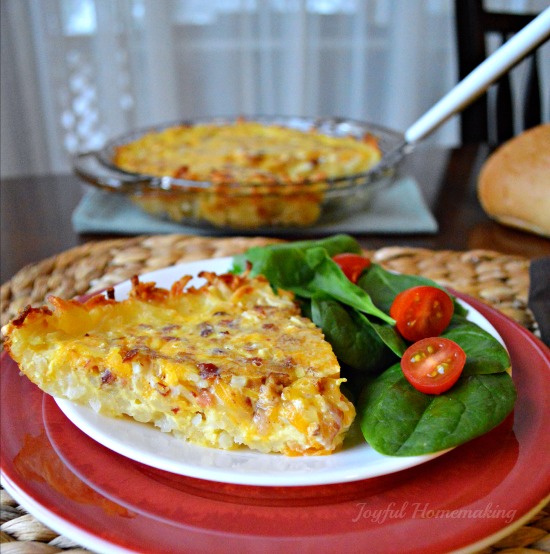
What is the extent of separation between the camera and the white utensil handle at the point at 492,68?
1.68 m

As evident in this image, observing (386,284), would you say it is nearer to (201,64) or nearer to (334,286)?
(334,286)

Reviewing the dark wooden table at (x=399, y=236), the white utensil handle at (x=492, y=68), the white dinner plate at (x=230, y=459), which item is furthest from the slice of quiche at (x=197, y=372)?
the white utensil handle at (x=492, y=68)

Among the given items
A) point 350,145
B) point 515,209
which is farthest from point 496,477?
point 350,145

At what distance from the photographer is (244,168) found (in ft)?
6.91

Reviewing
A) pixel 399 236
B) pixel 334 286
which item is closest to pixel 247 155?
pixel 399 236

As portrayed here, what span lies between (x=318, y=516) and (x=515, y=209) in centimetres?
140

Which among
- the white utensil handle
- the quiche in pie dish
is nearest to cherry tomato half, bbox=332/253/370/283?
the quiche in pie dish

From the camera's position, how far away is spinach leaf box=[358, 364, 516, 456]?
2.74 feet

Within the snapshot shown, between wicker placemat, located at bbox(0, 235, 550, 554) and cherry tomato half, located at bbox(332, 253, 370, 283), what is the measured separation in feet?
0.85

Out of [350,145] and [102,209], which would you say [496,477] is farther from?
[350,145]

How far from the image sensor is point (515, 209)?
195cm

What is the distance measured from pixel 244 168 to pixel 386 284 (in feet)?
3.13

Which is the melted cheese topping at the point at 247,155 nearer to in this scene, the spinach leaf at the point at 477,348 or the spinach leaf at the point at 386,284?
the spinach leaf at the point at 386,284

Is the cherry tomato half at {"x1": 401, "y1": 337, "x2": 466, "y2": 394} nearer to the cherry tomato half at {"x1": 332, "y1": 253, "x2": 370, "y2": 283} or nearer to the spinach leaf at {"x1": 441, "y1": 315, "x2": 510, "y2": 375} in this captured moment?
the spinach leaf at {"x1": 441, "y1": 315, "x2": 510, "y2": 375}
